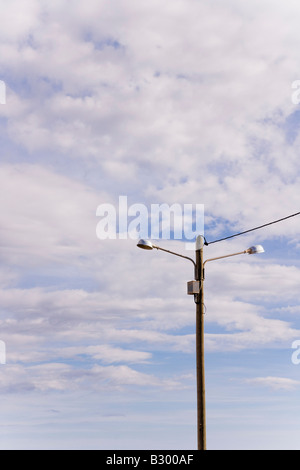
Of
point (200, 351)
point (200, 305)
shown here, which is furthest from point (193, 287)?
point (200, 351)

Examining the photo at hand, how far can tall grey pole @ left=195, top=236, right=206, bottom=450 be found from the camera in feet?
68.0

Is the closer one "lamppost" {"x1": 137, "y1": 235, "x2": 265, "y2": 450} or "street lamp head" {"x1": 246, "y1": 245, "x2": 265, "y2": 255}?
"lamppost" {"x1": 137, "y1": 235, "x2": 265, "y2": 450}

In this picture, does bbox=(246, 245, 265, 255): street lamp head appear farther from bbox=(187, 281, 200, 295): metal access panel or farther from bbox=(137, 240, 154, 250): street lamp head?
bbox=(137, 240, 154, 250): street lamp head

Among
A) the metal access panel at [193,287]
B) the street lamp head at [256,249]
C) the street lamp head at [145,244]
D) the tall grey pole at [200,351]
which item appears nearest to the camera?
the tall grey pole at [200,351]

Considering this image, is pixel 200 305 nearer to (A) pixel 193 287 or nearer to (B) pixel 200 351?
(A) pixel 193 287

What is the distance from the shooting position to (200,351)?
2170 centimetres

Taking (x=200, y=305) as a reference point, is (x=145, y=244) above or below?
above

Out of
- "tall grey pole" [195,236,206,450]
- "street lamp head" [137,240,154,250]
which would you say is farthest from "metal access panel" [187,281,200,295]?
"street lamp head" [137,240,154,250]

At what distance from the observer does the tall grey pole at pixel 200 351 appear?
20716 millimetres

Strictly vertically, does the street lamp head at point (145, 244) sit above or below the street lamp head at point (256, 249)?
below

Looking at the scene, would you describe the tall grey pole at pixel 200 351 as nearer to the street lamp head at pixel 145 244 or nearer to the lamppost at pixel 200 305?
the lamppost at pixel 200 305

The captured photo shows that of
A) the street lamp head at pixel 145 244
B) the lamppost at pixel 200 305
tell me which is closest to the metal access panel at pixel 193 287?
the lamppost at pixel 200 305
